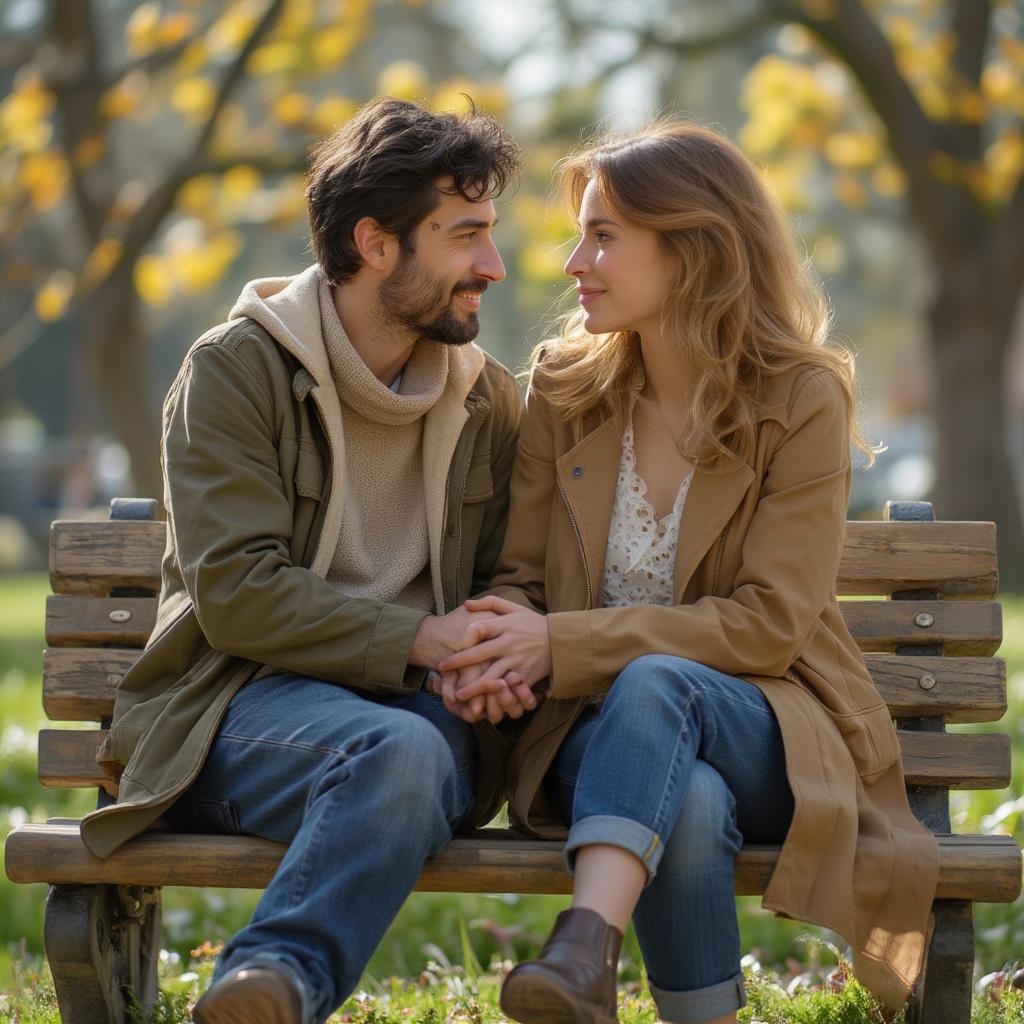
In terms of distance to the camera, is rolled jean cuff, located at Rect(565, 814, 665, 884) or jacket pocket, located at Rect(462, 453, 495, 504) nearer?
rolled jean cuff, located at Rect(565, 814, 665, 884)

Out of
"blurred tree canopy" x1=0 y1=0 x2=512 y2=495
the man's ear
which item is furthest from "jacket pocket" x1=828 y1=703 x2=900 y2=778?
"blurred tree canopy" x1=0 y1=0 x2=512 y2=495

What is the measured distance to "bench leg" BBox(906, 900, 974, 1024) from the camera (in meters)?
2.97

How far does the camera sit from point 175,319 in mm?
46375

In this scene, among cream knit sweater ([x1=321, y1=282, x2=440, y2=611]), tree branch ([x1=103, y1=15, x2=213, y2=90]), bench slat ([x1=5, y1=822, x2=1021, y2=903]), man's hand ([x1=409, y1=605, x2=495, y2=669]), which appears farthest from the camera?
tree branch ([x1=103, y1=15, x2=213, y2=90])

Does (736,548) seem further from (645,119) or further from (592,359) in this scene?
(645,119)

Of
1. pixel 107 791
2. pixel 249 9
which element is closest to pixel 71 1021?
pixel 107 791

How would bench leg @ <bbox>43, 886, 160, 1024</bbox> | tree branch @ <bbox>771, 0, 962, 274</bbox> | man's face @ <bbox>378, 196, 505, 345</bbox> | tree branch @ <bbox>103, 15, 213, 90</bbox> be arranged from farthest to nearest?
tree branch @ <bbox>771, 0, 962, 274</bbox> → tree branch @ <bbox>103, 15, 213, 90</bbox> → man's face @ <bbox>378, 196, 505, 345</bbox> → bench leg @ <bbox>43, 886, 160, 1024</bbox>

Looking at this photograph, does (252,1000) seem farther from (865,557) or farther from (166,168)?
(166,168)

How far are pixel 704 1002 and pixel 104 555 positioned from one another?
1712 mm

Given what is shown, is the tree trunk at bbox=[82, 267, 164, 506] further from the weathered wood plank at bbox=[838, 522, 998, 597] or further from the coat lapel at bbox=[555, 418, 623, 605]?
the weathered wood plank at bbox=[838, 522, 998, 597]

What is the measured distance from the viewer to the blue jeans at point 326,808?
2613mm

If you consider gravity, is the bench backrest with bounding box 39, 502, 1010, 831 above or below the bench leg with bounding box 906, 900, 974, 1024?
above

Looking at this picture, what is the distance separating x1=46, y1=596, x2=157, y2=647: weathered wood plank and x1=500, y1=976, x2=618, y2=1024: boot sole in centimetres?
145

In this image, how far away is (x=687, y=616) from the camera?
308 centimetres
